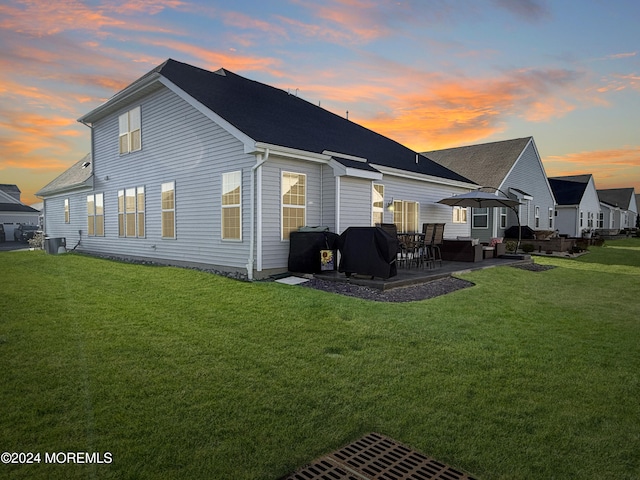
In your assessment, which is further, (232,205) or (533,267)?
(533,267)

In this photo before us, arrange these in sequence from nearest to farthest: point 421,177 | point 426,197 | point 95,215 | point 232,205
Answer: point 232,205 → point 421,177 → point 426,197 → point 95,215

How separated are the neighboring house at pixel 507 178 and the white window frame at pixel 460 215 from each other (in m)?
5.16

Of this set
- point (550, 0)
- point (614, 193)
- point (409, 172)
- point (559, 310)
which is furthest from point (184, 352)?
point (614, 193)

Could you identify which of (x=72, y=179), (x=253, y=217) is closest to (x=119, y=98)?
(x=72, y=179)

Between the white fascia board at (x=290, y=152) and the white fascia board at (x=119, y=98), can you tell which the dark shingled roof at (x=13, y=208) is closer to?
the white fascia board at (x=119, y=98)

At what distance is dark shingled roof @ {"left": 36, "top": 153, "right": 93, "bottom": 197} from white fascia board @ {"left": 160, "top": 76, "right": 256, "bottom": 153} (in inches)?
297

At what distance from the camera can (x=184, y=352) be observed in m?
4.23

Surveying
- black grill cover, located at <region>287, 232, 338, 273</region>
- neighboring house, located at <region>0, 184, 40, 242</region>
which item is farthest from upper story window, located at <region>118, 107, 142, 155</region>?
neighboring house, located at <region>0, 184, 40, 242</region>

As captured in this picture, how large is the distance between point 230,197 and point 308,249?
2453 millimetres

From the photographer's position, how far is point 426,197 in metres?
14.3

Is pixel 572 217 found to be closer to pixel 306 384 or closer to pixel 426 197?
pixel 426 197

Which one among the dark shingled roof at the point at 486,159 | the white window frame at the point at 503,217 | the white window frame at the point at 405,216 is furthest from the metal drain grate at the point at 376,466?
the dark shingled roof at the point at 486,159

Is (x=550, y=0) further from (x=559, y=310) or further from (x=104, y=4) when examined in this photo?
(x=104, y=4)

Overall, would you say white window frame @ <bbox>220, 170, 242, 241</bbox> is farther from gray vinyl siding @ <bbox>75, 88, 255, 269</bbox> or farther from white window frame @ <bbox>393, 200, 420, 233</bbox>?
white window frame @ <bbox>393, 200, 420, 233</bbox>
